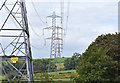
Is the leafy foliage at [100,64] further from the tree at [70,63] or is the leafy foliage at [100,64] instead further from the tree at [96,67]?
the tree at [70,63]

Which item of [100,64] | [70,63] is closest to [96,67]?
[100,64]

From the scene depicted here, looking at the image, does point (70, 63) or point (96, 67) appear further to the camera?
point (70, 63)

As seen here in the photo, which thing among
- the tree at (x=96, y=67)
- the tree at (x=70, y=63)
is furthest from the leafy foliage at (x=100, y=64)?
the tree at (x=70, y=63)

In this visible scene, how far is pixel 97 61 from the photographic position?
3250cm

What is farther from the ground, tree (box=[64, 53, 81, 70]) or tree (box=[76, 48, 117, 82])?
tree (box=[76, 48, 117, 82])

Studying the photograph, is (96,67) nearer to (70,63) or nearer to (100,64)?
(100,64)

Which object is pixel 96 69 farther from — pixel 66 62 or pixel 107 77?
pixel 66 62

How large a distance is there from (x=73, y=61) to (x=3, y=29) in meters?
48.9

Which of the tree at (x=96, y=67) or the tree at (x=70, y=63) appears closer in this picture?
the tree at (x=96, y=67)

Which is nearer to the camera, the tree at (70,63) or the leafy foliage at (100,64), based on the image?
the leafy foliage at (100,64)

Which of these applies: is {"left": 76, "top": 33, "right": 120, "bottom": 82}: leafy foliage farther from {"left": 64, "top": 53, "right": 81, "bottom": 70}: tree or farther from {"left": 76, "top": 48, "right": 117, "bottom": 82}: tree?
{"left": 64, "top": 53, "right": 81, "bottom": 70}: tree

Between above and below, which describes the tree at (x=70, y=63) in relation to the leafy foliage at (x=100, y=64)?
below

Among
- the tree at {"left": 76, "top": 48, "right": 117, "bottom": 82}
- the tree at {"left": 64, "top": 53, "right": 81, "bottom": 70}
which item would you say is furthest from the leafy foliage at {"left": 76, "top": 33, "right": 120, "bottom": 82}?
the tree at {"left": 64, "top": 53, "right": 81, "bottom": 70}

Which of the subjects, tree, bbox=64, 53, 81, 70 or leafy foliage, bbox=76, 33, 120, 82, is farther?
tree, bbox=64, 53, 81, 70
